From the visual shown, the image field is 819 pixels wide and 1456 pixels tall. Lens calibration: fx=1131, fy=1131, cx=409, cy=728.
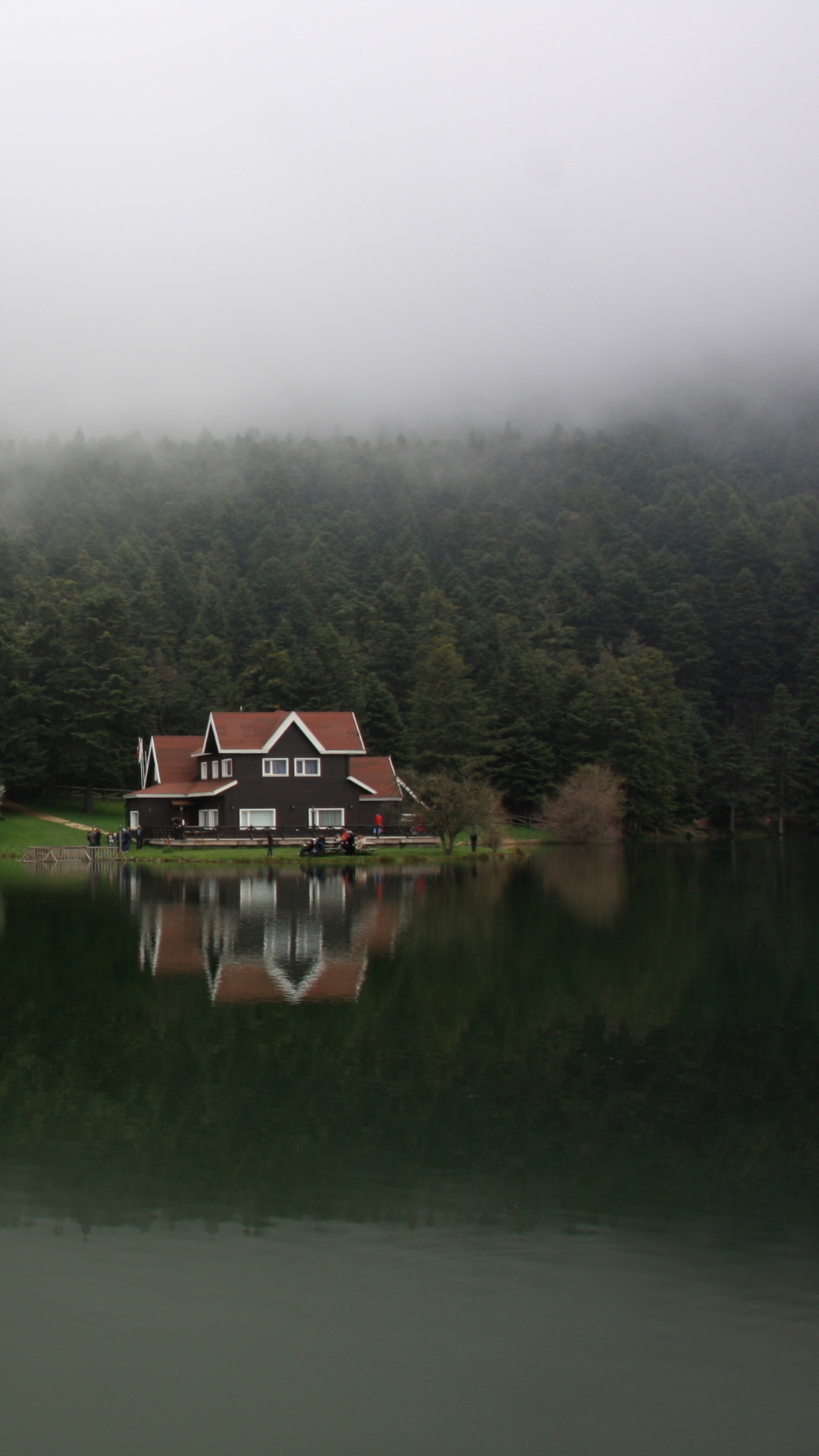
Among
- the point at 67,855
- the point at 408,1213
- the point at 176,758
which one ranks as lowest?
the point at 67,855

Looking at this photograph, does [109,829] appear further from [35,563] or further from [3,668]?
[35,563]

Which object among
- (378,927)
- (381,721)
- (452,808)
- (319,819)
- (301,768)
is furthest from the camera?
(381,721)

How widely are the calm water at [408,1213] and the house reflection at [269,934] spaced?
34cm

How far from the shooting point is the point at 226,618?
11900cm

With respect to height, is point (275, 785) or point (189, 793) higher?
point (275, 785)

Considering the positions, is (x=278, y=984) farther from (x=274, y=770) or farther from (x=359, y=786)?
(x=359, y=786)

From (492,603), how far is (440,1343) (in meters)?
131

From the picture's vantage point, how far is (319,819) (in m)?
63.5

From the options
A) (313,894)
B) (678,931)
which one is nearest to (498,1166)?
(678,931)

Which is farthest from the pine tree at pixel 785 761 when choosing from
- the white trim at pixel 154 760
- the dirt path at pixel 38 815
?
the dirt path at pixel 38 815

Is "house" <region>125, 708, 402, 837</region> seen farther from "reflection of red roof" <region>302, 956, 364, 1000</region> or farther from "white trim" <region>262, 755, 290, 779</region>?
"reflection of red roof" <region>302, 956, 364, 1000</region>

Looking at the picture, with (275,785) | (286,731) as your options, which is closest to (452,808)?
(275,785)

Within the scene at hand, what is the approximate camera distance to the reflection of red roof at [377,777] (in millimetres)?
65000

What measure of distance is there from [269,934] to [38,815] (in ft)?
174
